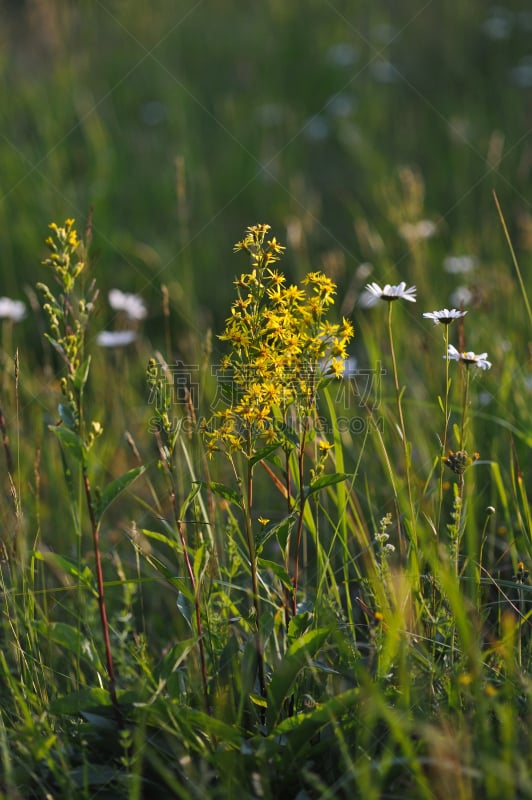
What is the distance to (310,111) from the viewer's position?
17.2 ft

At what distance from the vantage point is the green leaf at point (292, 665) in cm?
120

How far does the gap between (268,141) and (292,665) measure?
13.3ft

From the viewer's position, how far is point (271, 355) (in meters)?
1.28

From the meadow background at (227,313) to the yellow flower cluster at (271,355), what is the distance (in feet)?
0.82

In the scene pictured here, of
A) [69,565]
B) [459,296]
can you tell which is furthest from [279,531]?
[459,296]

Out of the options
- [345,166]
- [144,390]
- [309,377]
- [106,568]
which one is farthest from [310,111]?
[309,377]

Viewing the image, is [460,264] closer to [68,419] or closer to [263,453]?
[263,453]

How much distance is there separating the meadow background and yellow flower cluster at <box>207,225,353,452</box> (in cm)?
25

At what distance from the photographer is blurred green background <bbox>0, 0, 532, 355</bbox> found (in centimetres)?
369

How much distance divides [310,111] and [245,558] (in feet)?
14.3

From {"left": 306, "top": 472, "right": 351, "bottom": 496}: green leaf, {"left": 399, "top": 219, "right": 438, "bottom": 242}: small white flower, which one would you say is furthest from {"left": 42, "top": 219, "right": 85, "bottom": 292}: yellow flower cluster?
{"left": 399, "top": 219, "right": 438, "bottom": 242}: small white flower

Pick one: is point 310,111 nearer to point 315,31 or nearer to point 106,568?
point 315,31

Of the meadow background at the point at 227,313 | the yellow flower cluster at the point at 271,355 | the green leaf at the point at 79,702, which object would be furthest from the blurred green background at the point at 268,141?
the green leaf at the point at 79,702

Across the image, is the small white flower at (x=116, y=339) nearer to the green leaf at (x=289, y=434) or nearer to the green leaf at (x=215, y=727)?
the green leaf at (x=289, y=434)
